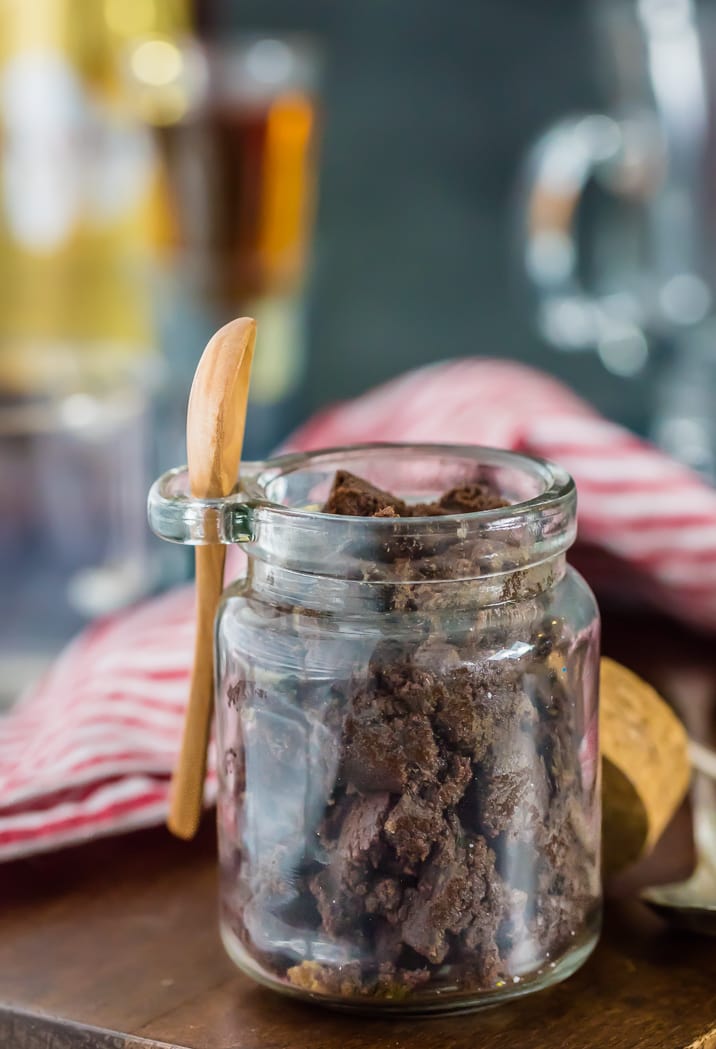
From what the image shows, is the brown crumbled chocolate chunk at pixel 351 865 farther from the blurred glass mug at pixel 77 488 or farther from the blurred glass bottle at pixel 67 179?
the blurred glass bottle at pixel 67 179

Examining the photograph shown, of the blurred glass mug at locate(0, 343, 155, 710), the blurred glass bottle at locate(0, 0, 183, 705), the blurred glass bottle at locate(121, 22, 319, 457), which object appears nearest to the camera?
the blurred glass mug at locate(0, 343, 155, 710)

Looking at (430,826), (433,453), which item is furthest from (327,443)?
(430,826)

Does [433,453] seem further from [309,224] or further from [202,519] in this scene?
[309,224]

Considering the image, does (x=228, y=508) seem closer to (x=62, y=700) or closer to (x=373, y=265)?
(x=62, y=700)

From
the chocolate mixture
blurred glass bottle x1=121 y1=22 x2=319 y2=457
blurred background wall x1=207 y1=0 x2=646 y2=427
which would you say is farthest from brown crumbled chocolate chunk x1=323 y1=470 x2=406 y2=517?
blurred background wall x1=207 y1=0 x2=646 y2=427

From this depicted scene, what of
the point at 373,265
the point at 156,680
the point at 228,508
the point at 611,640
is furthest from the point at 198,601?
the point at 373,265

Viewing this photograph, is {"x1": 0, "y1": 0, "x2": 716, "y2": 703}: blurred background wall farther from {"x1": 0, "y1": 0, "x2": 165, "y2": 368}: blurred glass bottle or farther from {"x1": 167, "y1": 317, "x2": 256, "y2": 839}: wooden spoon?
{"x1": 167, "y1": 317, "x2": 256, "y2": 839}: wooden spoon
